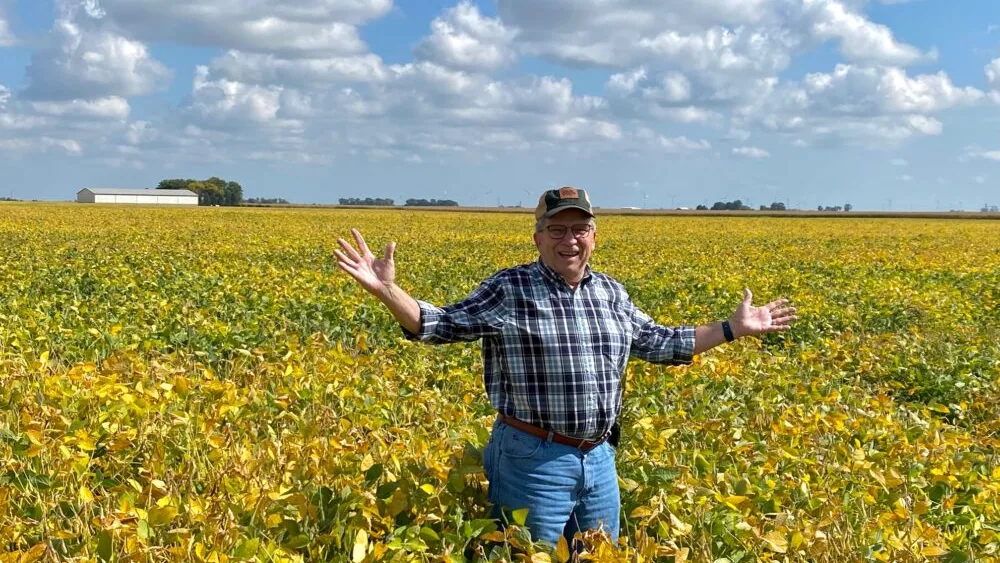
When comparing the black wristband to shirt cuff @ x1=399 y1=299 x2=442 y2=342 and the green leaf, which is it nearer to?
shirt cuff @ x1=399 y1=299 x2=442 y2=342

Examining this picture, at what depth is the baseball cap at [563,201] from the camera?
3426 millimetres

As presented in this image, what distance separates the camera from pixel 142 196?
137 metres

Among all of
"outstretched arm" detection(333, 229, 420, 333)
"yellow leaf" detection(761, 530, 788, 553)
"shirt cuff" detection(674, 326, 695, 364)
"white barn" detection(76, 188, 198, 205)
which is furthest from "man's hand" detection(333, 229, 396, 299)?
"white barn" detection(76, 188, 198, 205)

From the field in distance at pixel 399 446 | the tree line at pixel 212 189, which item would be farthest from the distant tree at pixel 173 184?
the field in distance at pixel 399 446

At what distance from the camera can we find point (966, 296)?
1326 cm

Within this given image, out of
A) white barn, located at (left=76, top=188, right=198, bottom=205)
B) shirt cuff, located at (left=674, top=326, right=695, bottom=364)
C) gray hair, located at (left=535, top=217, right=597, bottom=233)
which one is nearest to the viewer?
gray hair, located at (left=535, top=217, right=597, bottom=233)

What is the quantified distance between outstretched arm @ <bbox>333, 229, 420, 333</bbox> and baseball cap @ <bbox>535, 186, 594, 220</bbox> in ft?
2.06

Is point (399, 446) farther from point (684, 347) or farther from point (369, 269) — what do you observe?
point (684, 347)

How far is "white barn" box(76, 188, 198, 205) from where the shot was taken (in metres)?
133

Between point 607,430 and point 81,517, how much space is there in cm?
208

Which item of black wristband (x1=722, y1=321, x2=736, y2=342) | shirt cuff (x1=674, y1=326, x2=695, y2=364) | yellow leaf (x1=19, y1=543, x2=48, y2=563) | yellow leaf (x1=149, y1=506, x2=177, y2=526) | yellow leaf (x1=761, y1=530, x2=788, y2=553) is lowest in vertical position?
yellow leaf (x1=761, y1=530, x2=788, y2=553)

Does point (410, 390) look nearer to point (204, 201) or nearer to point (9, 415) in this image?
point (9, 415)

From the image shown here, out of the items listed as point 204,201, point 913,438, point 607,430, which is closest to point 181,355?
point 607,430

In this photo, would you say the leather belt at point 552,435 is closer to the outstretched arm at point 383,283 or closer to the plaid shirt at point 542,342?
the plaid shirt at point 542,342
